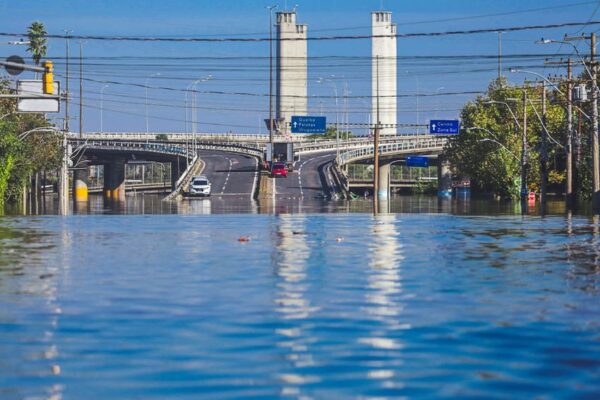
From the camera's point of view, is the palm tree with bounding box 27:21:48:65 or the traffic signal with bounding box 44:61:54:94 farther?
the palm tree with bounding box 27:21:48:65

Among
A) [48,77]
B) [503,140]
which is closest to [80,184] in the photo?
[503,140]

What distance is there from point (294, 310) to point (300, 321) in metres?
1.58

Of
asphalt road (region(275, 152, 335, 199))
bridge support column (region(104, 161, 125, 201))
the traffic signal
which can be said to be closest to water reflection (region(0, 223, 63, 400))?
the traffic signal

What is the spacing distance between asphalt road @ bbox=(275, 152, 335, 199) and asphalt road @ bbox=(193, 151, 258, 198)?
3.52 meters

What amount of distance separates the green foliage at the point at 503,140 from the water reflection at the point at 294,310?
8261 cm

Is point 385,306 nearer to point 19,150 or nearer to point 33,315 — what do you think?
point 33,315

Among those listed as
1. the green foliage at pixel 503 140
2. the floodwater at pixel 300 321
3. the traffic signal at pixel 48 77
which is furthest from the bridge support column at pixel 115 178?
the floodwater at pixel 300 321

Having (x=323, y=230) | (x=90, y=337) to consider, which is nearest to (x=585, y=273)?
(x=90, y=337)

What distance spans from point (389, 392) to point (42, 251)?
2569 centimetres

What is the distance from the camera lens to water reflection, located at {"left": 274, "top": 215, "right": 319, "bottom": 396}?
50.9ft

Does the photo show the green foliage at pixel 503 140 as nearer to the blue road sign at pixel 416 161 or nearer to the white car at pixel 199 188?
Result: the white car at pixel 199 188

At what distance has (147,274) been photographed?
30031mm

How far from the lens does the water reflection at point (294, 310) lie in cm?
1552

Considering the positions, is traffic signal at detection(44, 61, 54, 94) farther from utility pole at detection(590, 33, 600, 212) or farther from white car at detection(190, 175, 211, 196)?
white car at detection(190, 175, 211, 196)
